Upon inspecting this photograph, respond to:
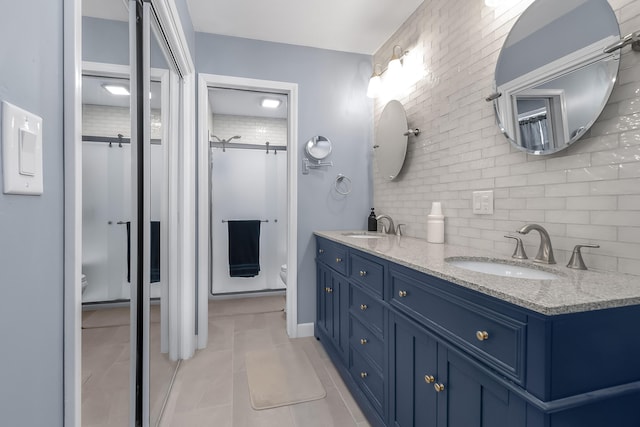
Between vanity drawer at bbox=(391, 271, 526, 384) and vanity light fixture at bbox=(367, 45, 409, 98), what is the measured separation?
5.76 feet

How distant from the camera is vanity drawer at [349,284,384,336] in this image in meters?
1.47

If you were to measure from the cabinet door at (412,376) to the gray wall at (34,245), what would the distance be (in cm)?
106

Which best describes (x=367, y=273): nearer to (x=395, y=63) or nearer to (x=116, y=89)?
(x=116, y=89)

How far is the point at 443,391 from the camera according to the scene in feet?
3.33

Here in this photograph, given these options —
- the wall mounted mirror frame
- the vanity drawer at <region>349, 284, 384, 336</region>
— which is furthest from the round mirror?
the vanity drawer at <region>349, 284, 384, 336</region>

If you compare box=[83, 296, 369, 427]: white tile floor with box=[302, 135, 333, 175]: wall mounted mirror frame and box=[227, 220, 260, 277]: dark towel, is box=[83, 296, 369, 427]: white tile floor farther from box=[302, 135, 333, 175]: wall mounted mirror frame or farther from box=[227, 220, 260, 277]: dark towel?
box=[302, 135, 333, 175]: wall mounted mirror frame

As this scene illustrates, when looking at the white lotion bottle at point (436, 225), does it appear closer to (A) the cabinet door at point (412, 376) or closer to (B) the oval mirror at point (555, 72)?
(B) the oval mirror at point (555, 72)

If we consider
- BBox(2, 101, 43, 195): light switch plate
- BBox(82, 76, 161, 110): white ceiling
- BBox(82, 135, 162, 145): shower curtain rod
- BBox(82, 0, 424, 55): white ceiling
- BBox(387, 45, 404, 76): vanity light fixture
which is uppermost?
BBox(82, 0, 424, 55): white ceiling

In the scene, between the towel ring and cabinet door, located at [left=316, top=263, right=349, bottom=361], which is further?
the towel ring

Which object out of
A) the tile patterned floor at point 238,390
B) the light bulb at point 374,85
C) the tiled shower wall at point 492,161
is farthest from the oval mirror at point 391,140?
the tile patterned floor at point 238,390

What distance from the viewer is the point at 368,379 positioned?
1579 millimetres

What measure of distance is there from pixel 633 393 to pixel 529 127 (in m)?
1.00

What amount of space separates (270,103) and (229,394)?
310 centimetres

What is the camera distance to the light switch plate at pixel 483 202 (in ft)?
4.97
